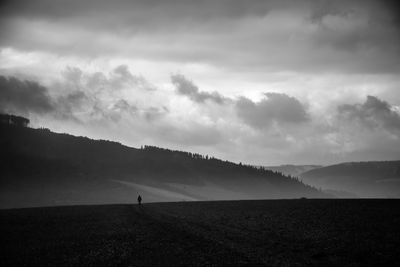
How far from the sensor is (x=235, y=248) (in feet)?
96.9

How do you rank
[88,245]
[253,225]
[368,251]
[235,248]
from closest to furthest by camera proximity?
[368,251] → [235,248] → [88,245] → [253,225]

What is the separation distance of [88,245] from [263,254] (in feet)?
48.8

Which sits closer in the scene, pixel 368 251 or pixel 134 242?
pixel 368 251

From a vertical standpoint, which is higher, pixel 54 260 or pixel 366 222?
pixel 366 222

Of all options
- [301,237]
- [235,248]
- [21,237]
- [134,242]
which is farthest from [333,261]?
[21,237]

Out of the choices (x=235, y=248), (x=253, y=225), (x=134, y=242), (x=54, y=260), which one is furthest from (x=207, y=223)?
(x=54, y=260)

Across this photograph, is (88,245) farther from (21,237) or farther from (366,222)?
(366,222)

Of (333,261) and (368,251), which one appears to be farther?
(368,251)

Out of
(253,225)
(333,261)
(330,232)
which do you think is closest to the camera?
(333,261)

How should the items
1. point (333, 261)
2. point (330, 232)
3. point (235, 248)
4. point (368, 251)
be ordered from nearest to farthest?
point (333, 261) < point (368, 251) < point (235, 248) < point (330, 232)

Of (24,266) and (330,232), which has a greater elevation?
(330,232)

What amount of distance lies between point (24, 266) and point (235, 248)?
1404cm

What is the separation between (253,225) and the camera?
44281 mm

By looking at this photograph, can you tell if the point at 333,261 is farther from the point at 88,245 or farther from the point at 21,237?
the point at 21,237
